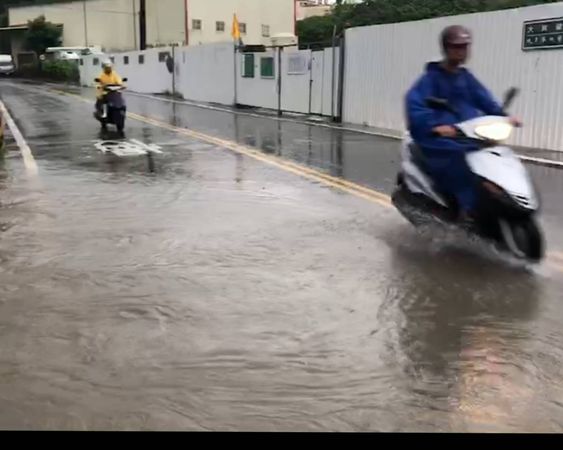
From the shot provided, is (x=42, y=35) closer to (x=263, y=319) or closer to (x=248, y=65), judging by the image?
(x=248, y=65)

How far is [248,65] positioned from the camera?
88.0 ft

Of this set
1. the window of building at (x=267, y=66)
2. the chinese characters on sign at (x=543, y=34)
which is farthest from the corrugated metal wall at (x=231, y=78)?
the chinese characters on sign at (x=543, y=34)

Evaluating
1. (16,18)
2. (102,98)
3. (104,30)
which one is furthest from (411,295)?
(16,18)

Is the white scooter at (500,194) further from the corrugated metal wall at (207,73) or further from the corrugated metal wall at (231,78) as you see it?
the corrugated metal wall at (207,73)

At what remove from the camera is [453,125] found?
20.6ft

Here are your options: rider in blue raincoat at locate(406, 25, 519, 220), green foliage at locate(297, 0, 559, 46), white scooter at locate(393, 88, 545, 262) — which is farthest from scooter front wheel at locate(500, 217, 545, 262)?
green foliage at locate(297, 0, 559, 46)

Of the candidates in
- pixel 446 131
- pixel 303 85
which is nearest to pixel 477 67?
pixel 303 85

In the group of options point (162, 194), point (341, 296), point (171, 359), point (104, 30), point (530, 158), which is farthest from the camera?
point (104, 30)

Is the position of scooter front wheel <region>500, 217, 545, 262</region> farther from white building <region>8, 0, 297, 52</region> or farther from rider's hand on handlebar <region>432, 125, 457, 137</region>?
white building <region>8, 0, 297, 52</region>

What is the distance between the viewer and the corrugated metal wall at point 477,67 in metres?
13.3

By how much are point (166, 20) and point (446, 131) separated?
179ft

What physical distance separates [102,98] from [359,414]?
15162 mm

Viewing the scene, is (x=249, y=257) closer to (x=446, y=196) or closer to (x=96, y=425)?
(x=446, y=196)

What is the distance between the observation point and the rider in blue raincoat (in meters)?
6.30
